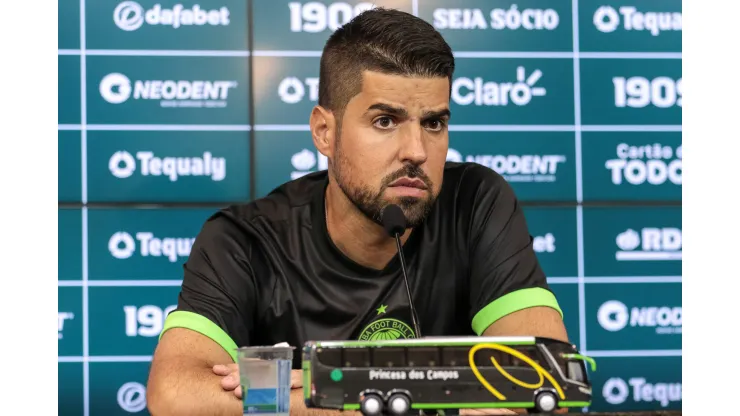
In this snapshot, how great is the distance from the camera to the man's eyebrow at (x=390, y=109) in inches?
69.8

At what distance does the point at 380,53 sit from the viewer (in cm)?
184

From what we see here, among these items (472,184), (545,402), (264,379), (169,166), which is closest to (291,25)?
(169,166)

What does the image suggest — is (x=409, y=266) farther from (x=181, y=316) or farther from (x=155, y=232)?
(x=155, y=232)

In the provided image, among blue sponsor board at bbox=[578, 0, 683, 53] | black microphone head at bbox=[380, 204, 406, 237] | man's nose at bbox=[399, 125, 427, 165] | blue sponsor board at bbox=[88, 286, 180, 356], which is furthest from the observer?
blue sponsor board at bbox=[578, 0, 683, 53]

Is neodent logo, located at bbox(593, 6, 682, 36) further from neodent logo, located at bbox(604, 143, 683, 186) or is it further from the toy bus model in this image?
the toy bus model

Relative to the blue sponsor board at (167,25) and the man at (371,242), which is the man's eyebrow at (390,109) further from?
the blue sponsor board at (167,25)

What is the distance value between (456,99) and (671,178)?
0.81m

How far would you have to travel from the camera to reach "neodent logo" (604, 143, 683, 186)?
326cm

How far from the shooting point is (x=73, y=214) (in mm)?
3086

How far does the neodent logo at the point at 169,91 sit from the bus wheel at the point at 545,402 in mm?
2174

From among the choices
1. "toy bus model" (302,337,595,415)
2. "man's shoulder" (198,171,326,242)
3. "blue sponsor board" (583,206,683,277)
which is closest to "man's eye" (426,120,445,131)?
"man's shoulder" (198,171,326,242)

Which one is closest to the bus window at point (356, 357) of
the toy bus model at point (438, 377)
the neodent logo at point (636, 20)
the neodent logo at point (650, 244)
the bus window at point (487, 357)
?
the toy bus model at point (438, 377)

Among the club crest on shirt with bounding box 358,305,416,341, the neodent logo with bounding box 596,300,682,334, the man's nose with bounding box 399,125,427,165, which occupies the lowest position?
the neodent logo with bounding box 596,300,682,334

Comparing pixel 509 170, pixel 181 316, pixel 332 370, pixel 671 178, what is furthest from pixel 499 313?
pixel 671 178
